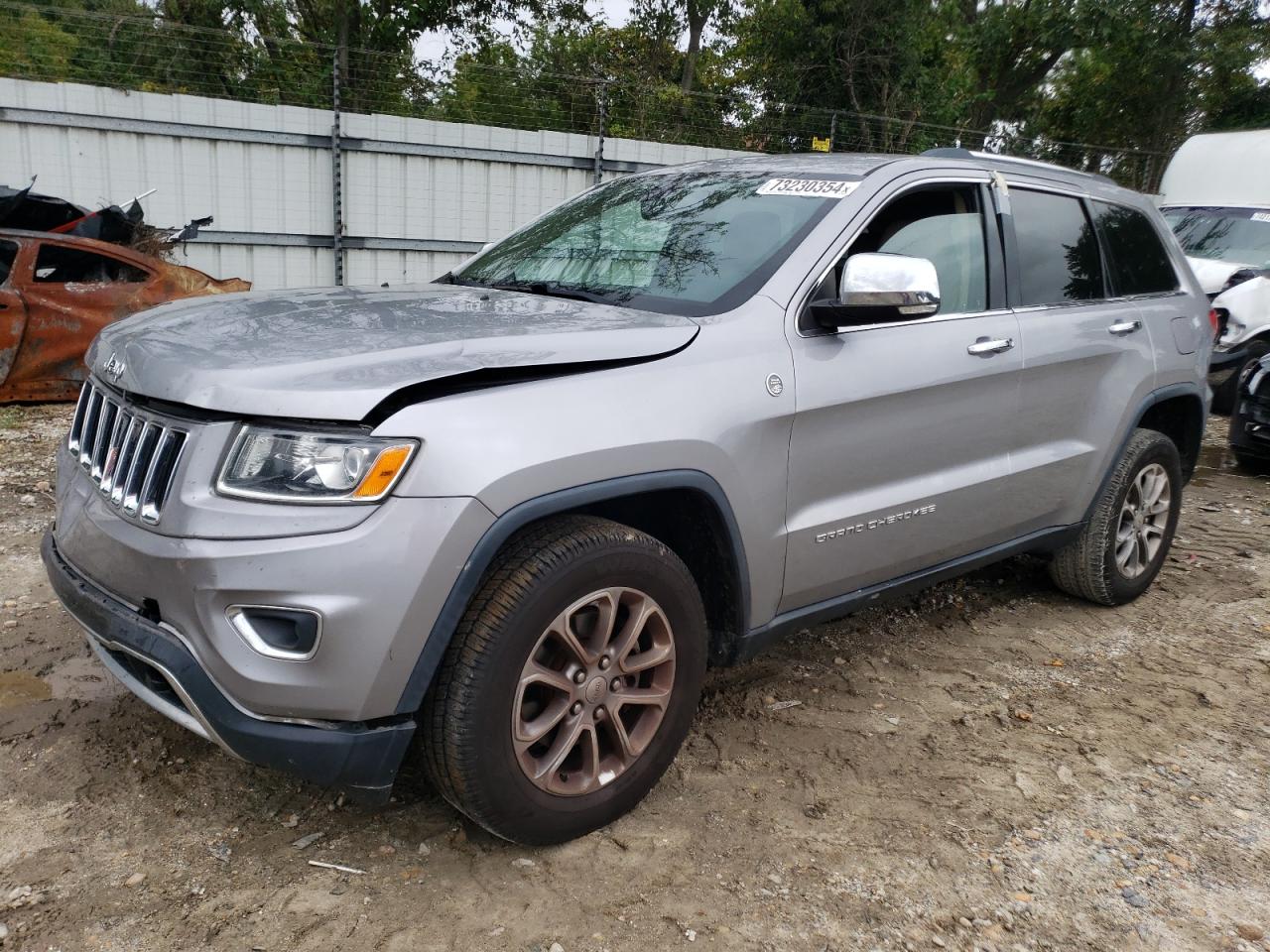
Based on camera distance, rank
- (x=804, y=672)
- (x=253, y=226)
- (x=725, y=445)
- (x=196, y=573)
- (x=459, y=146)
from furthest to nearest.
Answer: (x=459, y=146), (x=253, y=226), (x=804, y=672), (x=725, y=445), (x=196, y=573)

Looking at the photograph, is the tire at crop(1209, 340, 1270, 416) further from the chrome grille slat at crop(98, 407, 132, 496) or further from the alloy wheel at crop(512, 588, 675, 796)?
the chrome grille slat at crop(98, 407, 132, 496)

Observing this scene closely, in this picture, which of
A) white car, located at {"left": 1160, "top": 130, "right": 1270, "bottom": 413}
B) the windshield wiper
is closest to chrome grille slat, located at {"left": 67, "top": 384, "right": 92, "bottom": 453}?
the windshield wiper

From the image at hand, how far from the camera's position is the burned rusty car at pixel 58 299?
7293 millimetres

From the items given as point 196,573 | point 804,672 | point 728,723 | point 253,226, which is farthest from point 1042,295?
point 253,226

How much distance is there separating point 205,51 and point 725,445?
40.4ft

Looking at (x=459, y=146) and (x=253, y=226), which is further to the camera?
(x=459, y=146)

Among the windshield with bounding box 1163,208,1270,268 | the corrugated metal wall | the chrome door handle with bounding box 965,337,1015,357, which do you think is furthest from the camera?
the windshield with bounding box 1163,208,1270,268

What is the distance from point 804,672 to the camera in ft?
12.6

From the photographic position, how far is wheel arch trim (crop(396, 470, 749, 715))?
2291mm

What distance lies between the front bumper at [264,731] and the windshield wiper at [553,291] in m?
1.41

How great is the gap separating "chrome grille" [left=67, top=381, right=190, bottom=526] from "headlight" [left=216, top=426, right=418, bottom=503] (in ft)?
0.65

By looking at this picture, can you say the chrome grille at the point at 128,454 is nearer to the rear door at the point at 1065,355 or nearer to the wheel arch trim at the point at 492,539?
the wheel arch trim at the point at 492,539

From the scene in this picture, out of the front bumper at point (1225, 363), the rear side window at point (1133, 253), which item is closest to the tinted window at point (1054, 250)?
the rear side window at point (1133, 253)

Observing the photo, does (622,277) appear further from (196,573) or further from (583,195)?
(196,573)
